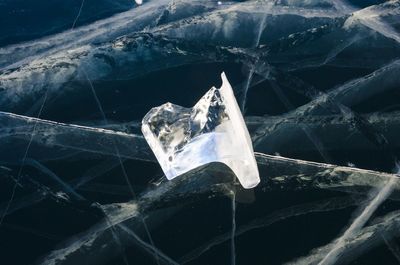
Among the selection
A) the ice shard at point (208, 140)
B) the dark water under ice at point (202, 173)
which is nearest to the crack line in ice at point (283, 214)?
the dark water under ice at point (202, 173)

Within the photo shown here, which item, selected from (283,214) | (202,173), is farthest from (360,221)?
(202,173)

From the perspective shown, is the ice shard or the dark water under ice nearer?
the dark water under ice

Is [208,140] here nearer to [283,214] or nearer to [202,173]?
[202,173]

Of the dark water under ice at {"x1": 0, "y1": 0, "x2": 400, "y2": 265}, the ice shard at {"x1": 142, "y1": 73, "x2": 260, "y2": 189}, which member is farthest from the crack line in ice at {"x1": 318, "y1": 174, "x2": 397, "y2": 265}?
the ice shard at {"x1": 142, "y1": 73, "x2": 260, "y2": 189}

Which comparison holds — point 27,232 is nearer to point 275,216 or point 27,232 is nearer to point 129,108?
point 129,108

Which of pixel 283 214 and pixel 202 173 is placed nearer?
pixel 283 214

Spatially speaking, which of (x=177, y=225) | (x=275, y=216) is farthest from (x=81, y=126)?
(x=275, y=216)

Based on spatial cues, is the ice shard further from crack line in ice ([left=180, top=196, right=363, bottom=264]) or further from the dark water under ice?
crack line in ice ([left=180, top=196, right=363, bottom=264])
